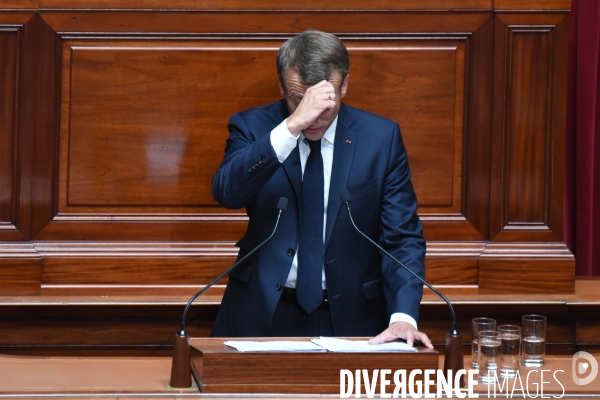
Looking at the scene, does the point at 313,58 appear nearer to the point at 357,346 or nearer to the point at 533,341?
the point at 357,346

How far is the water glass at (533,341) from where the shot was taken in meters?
2.29

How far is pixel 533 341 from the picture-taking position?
7.52 ft

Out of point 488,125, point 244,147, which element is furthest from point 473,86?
point 244,147

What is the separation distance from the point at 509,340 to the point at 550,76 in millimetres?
1600

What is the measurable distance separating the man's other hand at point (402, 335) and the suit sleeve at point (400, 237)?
0.45 ft

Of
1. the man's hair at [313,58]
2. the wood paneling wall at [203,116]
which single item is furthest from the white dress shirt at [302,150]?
the wood paneling wall at [203,116]

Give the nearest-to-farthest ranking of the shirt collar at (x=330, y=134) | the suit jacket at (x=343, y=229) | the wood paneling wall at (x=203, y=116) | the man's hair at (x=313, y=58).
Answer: the man's hair at (x=313, y=58) < the suit jacket at (x=343, y=229) < the shirt collar at (x=330, y=134) < the wood paneling wall at (x=203, y=116)

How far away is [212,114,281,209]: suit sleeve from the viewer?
2.42m

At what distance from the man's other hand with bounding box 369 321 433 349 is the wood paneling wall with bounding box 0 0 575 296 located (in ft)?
4.02

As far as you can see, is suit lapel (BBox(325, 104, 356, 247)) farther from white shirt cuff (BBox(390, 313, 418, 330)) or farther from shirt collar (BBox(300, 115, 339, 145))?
white shirt cuff (BBox(390, 313, 418, 330))

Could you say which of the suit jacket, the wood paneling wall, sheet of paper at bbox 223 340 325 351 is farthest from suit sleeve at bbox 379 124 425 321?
the wood paneling wall

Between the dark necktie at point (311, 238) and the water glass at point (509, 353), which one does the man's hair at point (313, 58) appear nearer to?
the dark necktie at point (311, 238)

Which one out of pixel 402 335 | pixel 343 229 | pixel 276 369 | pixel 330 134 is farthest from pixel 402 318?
pixel 330 134

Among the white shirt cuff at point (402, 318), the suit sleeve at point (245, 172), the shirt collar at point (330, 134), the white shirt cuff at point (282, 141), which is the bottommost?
the white shirt cuff at point (402, 318)
